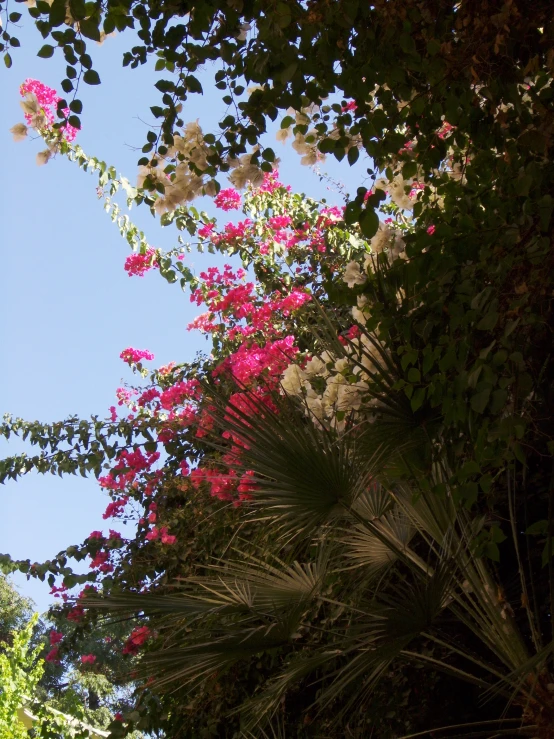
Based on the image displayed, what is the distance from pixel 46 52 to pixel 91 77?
13 cm

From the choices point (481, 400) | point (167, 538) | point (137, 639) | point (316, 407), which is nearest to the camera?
point (481, 400)

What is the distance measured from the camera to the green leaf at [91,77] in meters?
2.18

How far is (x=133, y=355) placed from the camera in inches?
254

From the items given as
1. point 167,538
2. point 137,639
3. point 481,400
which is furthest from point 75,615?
point 481,400

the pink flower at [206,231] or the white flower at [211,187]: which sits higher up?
the pink flower at [206,231]

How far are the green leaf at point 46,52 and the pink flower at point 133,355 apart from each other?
4375 mm

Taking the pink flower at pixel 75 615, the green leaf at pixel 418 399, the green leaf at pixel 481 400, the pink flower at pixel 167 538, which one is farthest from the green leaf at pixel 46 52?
the pink flower at pixel 75 615

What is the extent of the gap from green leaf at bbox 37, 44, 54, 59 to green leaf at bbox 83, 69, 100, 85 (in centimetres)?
11

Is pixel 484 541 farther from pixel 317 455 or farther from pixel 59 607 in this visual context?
pixel 59 607

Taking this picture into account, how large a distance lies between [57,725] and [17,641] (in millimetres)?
5633

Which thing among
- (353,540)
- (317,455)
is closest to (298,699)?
(353,540)

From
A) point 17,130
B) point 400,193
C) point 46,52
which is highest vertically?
point 17,130

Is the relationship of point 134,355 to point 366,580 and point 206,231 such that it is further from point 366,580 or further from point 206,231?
point 366,580

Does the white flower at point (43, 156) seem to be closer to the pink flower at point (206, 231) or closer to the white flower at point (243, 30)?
the white flower at point (243, 30)
